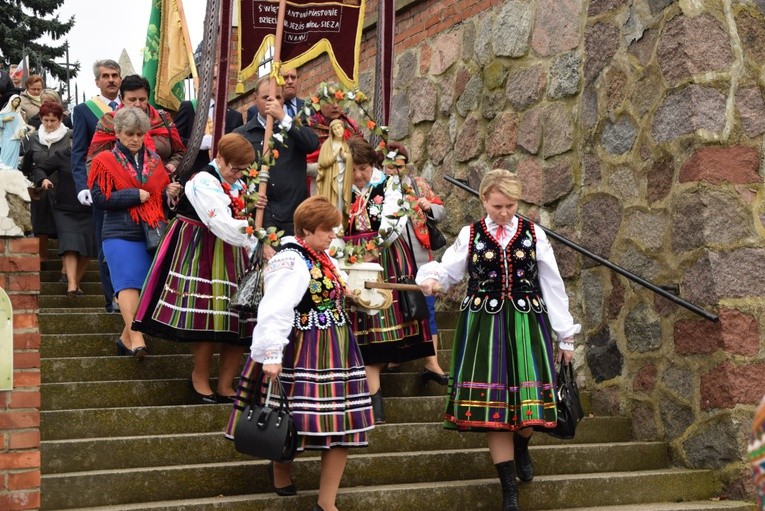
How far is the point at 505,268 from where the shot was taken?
20.6 ft

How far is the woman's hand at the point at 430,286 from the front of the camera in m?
6.06

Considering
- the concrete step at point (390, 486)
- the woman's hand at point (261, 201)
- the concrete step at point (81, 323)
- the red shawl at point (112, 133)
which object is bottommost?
the concrete step at point (390, 486)

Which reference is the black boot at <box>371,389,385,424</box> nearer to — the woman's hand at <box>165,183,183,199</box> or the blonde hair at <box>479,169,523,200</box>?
the blonde hair at <box>479,169,523,200</box>

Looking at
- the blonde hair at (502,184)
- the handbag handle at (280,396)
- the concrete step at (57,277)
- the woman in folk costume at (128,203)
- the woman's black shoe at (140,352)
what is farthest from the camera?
the concrete step at (57,277)

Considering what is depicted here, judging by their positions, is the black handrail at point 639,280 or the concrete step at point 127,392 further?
the black handrail at point 639,280

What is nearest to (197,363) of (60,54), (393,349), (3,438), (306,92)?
(393,349)

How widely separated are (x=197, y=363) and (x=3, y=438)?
6.79 feet

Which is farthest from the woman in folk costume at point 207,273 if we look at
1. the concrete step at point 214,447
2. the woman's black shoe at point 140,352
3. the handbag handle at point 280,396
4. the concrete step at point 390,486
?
the handbag handle at point 280,396

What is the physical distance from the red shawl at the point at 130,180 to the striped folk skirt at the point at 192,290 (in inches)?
17.5

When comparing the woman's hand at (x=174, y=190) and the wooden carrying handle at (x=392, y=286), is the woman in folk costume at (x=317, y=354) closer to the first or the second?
the wooden carrying handle at (x=392, y=286)

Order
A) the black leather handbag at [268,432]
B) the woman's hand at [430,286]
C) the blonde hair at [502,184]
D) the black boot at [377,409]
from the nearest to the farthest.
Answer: the black leather handbag at [268,432] → the woman's hand at [430,286] → the blonde hair at [502,184] → the black boot at [377,409]

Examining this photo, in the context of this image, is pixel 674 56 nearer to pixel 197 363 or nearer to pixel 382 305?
pixel 382 305

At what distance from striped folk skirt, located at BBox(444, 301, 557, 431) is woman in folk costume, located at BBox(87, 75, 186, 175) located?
8.69 ft

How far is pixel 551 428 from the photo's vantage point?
6230 millimetres
